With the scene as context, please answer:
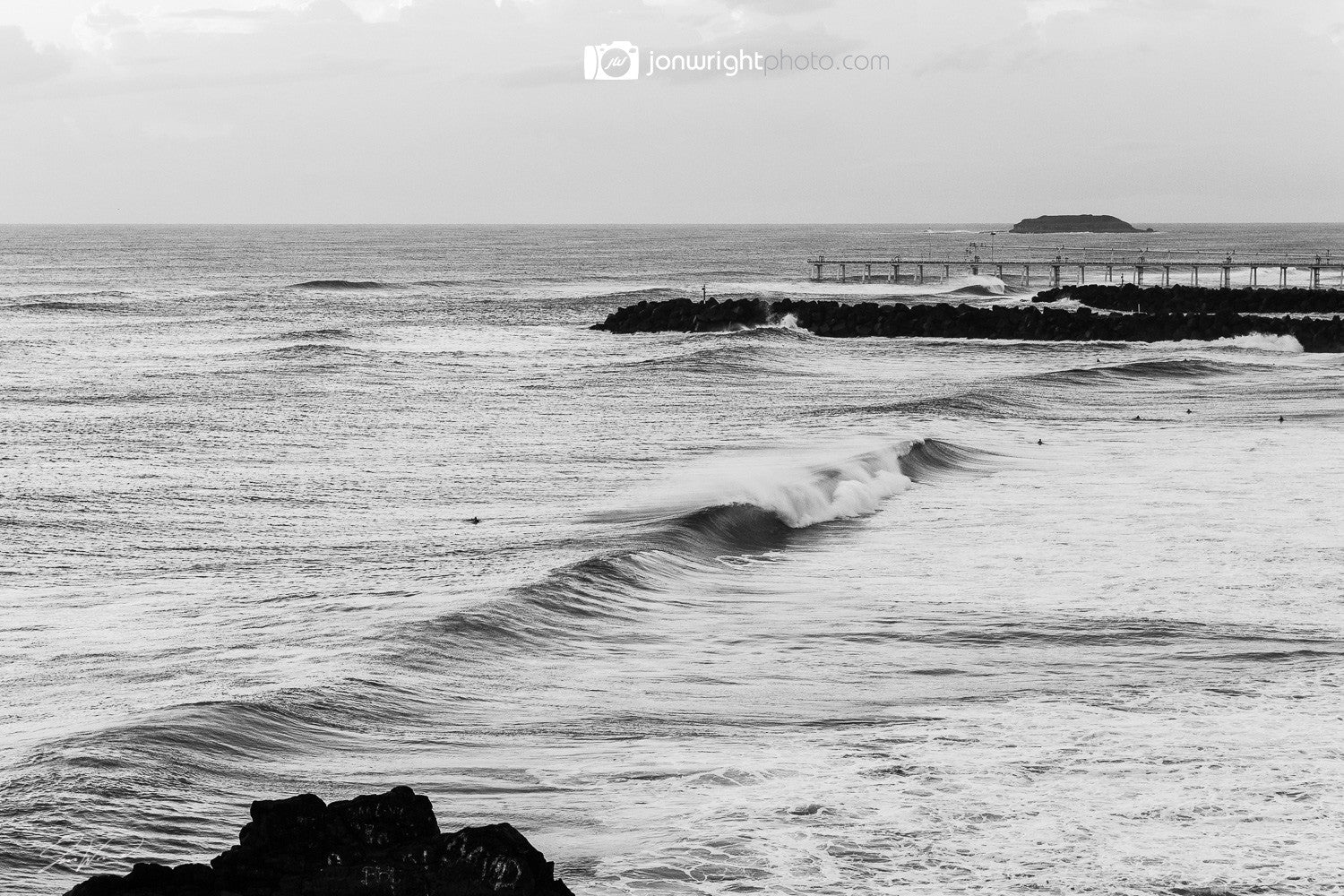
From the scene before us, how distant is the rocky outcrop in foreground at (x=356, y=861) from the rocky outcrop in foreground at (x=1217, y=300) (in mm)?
53768

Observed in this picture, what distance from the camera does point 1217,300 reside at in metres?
58.7

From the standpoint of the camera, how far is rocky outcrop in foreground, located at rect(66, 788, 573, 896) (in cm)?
554

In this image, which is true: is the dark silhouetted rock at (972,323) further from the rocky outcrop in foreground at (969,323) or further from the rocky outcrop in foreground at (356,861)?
the rocky outcrop in foreground at (356,861)

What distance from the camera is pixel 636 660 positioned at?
1086cm

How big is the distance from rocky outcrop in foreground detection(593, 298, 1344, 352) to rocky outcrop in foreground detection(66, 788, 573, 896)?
4283cm

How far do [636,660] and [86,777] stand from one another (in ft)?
13.4

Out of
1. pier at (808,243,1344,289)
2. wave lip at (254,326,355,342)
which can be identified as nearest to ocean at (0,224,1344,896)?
wave lip at (254,326,355,342)

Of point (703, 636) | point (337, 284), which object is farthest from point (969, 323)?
point (337, 284)

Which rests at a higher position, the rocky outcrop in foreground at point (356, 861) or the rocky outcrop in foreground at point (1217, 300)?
the rocky outcrop in foreground at point (1217, 300)

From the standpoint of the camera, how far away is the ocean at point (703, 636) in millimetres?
7445

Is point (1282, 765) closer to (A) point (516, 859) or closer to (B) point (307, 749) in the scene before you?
(A) point (516, 859)

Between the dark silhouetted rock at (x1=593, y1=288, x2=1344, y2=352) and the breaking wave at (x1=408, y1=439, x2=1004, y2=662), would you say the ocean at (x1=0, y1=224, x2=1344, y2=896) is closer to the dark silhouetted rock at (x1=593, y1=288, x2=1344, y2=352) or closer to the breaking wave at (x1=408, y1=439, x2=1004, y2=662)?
the breaking wave at (x1=408, y1=439, x2=1004, y2=662)

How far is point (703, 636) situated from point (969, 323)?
41354 mm

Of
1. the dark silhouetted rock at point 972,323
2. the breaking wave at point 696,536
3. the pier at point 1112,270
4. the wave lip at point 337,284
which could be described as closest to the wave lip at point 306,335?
the dark silhouetted rock at point 972,323
